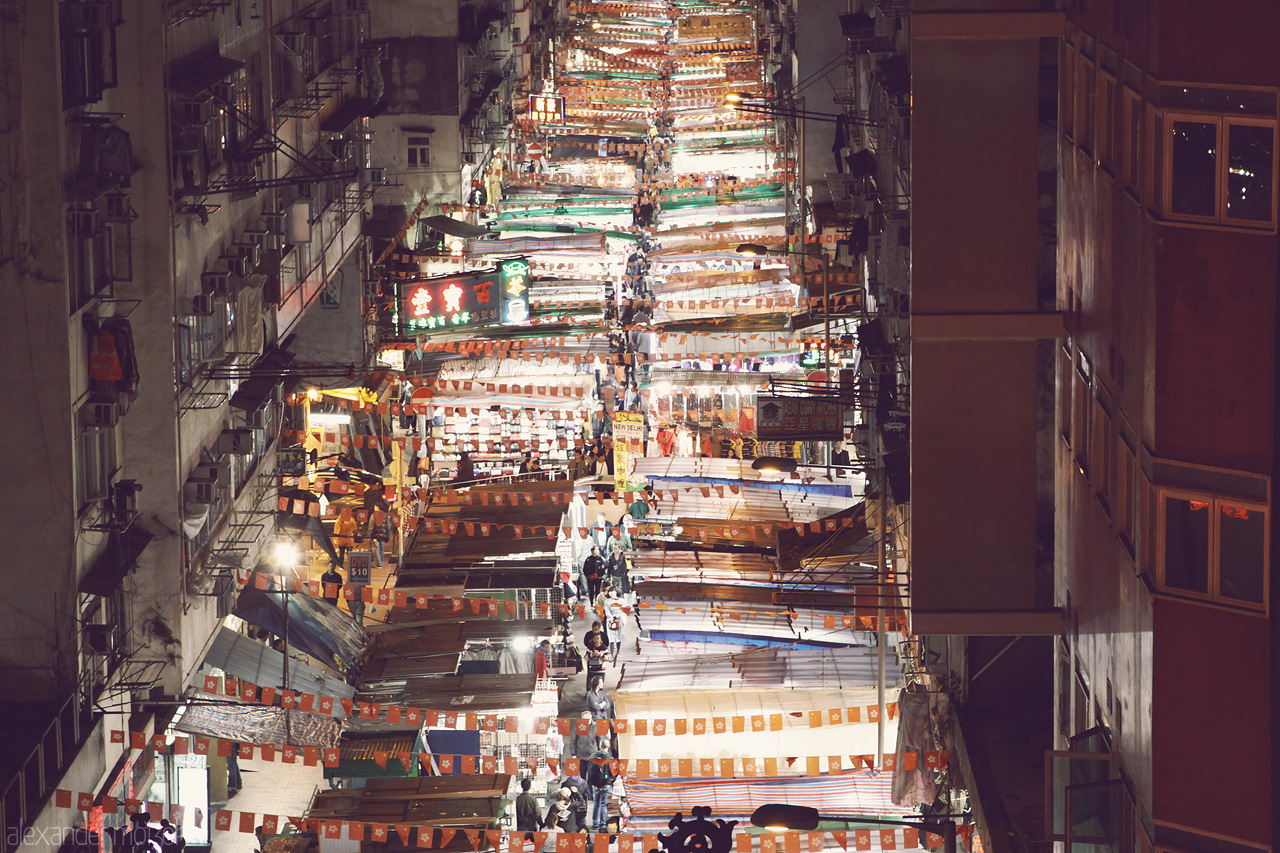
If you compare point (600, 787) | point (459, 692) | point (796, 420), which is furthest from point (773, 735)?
point (796, 420)

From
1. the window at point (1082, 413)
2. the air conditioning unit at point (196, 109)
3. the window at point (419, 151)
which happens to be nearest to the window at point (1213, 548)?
the window at point (1082, 413)

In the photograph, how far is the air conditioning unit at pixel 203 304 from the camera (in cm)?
2176

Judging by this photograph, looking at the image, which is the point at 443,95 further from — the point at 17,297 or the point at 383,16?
the point at 17,297

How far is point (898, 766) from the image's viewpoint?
1995cm

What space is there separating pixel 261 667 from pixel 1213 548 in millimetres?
17160

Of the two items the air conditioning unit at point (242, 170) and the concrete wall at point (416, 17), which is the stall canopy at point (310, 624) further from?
the concrete wall at point (416, 17)

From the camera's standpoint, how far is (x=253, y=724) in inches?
882

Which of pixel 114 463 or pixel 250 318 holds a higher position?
pixel 250 318

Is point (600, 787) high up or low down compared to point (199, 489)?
down

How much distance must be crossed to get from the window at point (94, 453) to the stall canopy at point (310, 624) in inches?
189

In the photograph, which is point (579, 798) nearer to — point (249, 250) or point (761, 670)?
point (761, 670)

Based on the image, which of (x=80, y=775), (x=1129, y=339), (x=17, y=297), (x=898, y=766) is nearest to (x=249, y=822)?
(x=80, y=775)

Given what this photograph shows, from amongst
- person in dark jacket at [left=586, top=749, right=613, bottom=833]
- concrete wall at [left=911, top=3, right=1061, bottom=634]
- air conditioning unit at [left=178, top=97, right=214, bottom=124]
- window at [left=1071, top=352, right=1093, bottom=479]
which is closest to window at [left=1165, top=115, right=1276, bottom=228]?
window at [left=1071, top=352, right=1093, bottom=479]

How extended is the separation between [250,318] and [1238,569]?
764 inches
